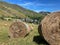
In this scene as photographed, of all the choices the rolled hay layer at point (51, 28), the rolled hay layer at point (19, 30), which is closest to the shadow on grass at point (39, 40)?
the rolled hay layer at point (51, 28)

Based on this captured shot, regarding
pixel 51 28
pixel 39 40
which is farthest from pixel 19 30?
pixel 51 28

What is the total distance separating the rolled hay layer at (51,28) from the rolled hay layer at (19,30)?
4238mm

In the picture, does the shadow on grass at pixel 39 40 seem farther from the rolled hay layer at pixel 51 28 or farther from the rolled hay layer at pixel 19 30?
the rolled hay layer at pixel 19 30

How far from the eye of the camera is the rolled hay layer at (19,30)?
64.1 feet

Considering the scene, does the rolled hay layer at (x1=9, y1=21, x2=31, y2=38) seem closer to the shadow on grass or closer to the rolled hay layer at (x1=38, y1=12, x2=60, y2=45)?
the shadow on grass

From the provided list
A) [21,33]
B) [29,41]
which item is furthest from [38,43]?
[21,33]

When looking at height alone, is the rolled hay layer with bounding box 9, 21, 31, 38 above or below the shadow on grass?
above

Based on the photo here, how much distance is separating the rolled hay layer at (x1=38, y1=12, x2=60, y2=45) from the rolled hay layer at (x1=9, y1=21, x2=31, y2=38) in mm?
4238

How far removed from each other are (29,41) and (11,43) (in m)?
1.36

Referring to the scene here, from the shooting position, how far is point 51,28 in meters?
15.3

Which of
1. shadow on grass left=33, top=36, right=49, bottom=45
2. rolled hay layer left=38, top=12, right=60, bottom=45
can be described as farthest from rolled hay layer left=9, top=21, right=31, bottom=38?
rolled hay layer left=38, top=12, right=60, bottom=45

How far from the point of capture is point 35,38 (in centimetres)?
1762

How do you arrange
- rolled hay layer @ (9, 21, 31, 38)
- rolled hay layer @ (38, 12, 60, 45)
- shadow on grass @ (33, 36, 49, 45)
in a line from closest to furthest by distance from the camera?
rolled hay layer @ (38, 12, 60, 45)
shadow on grass @ (33, 36, 49, 45)
rolled hay layer @ (9, 21, 31, 38)

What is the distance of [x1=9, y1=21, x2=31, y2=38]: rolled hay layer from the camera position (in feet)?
64.1
